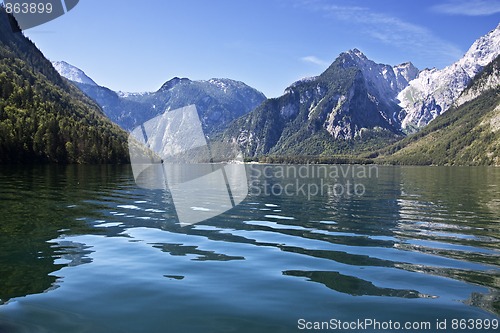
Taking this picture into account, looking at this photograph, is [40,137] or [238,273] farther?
[40,137]

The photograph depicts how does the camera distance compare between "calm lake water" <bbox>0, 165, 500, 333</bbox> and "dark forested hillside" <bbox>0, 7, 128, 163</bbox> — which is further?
"dark forested hillside" <bbox>0, 7, 128, 163</bbox>

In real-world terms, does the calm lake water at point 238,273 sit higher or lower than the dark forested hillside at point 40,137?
lower

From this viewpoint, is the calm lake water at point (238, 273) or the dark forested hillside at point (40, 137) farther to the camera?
the dark forested hillside at point (40, 137)

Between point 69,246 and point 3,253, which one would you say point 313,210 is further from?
point 3,253

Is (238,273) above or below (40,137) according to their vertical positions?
below

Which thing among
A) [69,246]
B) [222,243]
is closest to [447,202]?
[222,243]

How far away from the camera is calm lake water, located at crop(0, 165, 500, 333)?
10906 mm

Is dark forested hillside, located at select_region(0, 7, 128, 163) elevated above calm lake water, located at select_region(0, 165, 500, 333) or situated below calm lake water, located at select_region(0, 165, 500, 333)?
above

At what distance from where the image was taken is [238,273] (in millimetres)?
15461

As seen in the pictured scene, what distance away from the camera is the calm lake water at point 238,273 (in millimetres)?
10906

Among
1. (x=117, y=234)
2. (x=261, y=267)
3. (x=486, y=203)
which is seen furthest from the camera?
(x=486, y=203)

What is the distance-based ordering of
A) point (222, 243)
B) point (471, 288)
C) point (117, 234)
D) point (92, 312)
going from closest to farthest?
point (92, 312) < point (471, 288) < point (222, 243) < point (117, 234)

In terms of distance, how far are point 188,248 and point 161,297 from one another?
7791 millimetres

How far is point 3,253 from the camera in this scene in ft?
57.8
